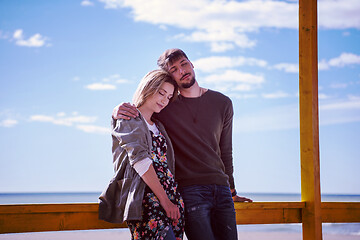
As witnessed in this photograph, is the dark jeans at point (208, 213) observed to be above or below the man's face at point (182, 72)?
below

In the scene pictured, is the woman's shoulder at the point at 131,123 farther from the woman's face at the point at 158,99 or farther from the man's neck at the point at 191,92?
the man's neck at the point at 191,92

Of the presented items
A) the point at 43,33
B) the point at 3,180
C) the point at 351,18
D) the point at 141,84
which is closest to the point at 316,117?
the point at 141,84

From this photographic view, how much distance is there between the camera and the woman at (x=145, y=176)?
1.69 metres

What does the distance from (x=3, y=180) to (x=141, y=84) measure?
2649 cm

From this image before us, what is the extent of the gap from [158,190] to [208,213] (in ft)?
1.30

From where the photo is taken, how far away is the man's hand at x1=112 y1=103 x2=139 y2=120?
1762 mm

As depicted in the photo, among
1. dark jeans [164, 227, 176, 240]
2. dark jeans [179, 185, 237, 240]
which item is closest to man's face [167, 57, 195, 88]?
→ dark jeans [179, 185, 237, 240]

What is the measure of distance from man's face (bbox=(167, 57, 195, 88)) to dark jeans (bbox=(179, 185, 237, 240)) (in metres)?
0.55

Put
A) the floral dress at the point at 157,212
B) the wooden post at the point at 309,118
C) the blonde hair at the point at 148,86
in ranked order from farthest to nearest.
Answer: the wooden post at the point at 309,118 → the blonde hair at the point at 148,86 → the floral dress at the point at 157,212

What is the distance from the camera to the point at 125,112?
1.77 metres

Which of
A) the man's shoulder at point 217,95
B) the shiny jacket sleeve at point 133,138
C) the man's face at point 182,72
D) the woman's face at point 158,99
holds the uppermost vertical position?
the man's face at point 182,72

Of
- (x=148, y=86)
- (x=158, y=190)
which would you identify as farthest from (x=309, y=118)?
(x=158, y=190)

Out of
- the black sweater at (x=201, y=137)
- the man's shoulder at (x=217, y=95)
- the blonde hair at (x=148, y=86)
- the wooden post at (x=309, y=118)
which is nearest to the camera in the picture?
the blonde hair at (x=148, y=86)

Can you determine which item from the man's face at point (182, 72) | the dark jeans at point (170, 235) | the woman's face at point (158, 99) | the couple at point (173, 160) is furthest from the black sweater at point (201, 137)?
the dark jeans at point (170, 235)
